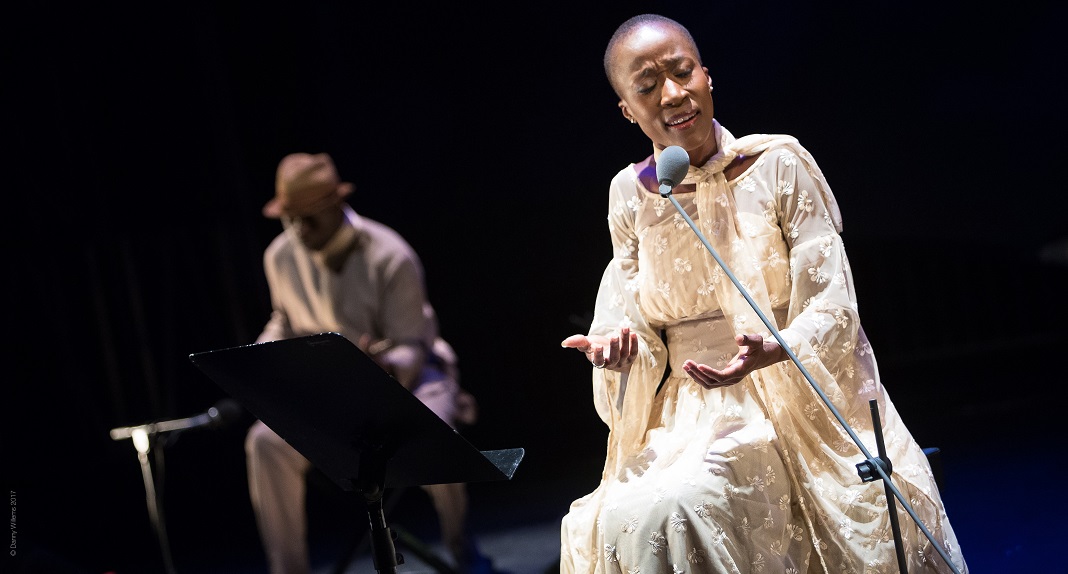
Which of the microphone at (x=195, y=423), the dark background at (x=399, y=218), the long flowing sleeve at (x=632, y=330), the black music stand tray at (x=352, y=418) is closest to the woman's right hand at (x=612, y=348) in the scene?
the long flowing sleeve at (x=632, y=330)

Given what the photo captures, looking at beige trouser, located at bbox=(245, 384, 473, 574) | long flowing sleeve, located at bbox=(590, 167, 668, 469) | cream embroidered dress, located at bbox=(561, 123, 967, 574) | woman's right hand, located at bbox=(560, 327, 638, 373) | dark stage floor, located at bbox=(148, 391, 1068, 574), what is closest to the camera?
cream embroidered dress, located at bbox=(561, 123, 967, 574)

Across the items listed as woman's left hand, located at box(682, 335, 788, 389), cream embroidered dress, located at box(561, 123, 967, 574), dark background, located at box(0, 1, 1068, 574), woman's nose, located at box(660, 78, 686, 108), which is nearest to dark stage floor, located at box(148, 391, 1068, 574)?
dark background, located at box(0, 1, 1068, 574)

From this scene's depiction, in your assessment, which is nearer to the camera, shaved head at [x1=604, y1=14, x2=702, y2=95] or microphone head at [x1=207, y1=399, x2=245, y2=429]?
shaved head at [x1=604, y1=14, x2=702, y2=95]

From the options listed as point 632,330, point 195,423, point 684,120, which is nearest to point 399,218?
point 195,423

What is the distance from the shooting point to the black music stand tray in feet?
6.09

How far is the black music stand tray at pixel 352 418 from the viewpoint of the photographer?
1.86m

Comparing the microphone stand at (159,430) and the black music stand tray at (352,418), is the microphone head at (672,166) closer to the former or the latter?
the black music stand tray at (352,418)

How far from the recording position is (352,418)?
6.43 ft

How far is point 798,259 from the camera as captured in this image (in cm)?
208

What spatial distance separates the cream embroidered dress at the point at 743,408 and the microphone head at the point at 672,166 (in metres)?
0.38

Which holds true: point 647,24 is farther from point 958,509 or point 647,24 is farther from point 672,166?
point 958,509

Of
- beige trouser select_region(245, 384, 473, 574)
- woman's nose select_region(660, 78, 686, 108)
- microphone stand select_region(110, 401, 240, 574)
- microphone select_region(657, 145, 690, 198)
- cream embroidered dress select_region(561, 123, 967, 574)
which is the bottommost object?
beige trouser select_region(245, 384, 473, 574)

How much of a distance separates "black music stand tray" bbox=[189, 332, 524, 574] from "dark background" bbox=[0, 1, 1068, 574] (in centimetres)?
244

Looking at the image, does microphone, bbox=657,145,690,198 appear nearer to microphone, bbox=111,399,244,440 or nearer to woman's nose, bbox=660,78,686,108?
woman's nose, bbox=660,78,686,108
